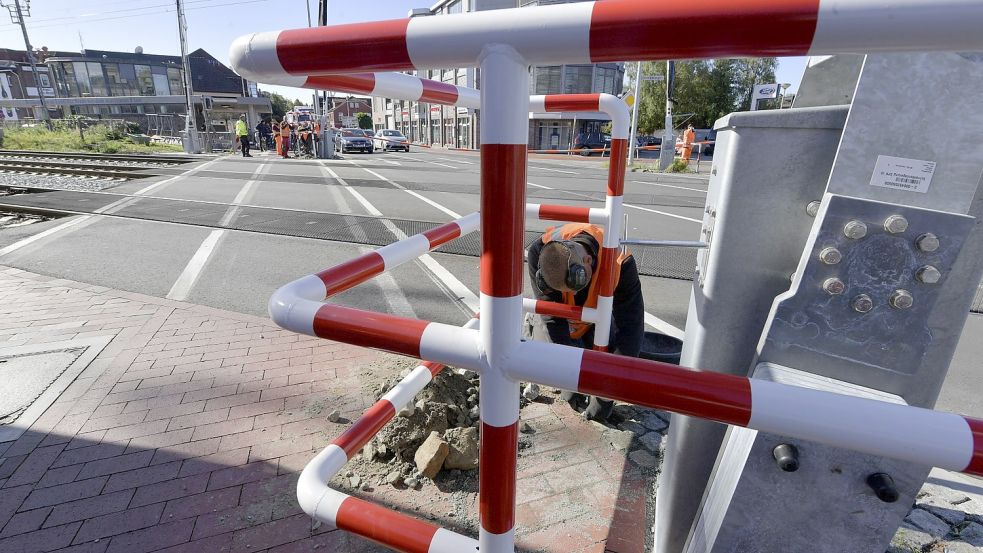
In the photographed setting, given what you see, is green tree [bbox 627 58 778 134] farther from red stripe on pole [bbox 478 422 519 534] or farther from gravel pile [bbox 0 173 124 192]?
red stripe on pole [bbox 478 422 519 534]

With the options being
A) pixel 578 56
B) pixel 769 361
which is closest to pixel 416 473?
pixel 769 361

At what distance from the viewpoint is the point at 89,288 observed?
524 centimetres

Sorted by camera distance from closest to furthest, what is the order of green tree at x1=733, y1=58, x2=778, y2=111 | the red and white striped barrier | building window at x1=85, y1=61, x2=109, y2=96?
the red and white striped barrier, green tree at x1=733, y1=58, x2=778, y2=111, building window at x1=85, y1=61, x2=109, y2=96

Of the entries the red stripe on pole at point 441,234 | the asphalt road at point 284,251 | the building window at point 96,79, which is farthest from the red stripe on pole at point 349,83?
the building window at point 96,79

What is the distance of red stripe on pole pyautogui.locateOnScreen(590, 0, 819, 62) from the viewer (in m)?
0.67

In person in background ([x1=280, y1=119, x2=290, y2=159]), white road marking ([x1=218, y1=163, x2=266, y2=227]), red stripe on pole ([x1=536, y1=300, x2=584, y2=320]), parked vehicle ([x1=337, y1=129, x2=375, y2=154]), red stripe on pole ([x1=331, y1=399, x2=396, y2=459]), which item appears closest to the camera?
red stripe on pole ([x1=331, y1=399, x2=396, y2=459])

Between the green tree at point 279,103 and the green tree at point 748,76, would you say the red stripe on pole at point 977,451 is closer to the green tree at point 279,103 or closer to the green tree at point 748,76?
the green tree at point 748,76

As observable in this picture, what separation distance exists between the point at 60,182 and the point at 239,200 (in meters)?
6.34

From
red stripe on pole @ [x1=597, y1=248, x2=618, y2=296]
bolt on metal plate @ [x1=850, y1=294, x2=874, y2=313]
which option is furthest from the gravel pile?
bolt on metal plate @ [x1=850, y1=294, x2=874, y2=313]

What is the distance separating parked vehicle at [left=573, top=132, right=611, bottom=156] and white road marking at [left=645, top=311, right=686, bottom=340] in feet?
114

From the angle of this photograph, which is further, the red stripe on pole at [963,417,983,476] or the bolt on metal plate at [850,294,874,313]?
the bolt on metal plate at [850,294,874,313]

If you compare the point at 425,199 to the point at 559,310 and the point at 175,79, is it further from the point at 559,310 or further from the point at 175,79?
the point at 175,79

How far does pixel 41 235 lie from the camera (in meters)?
7.62

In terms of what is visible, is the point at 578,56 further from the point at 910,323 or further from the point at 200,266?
the point at 200,266
